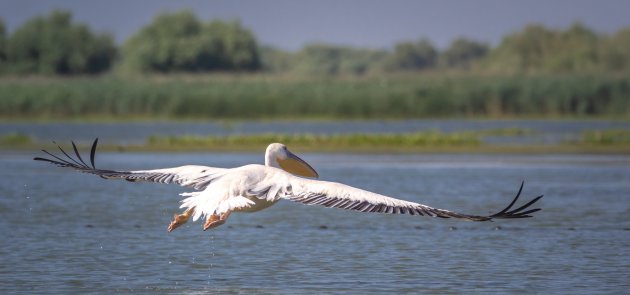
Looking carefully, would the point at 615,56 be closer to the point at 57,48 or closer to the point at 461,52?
the point at 57,48

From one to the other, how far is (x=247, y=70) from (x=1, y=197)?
50963mm

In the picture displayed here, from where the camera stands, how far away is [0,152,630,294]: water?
968 cm

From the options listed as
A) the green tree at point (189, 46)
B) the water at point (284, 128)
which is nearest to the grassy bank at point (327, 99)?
the water at point (284, 128)

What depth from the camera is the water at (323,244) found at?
31.8 ft

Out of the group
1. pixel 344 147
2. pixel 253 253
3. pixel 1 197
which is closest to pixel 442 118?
pixel 344 147

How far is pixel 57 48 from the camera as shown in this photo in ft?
193

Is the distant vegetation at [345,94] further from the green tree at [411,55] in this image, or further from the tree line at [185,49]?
the green tree at [411,55]

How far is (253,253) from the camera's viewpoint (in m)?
11.3

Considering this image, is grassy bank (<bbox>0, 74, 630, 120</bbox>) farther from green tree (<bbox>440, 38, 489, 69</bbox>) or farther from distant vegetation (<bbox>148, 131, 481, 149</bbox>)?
green tree (<bbox>440, 38, 489, 69</bbox>)

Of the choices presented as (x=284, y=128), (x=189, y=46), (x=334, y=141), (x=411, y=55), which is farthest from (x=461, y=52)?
(x=334, y=141)

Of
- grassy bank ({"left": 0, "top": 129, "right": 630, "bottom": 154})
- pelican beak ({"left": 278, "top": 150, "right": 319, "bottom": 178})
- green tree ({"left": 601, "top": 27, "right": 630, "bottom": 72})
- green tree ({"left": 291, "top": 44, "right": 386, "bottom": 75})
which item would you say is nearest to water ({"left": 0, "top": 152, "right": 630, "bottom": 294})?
pelican beak ({"left": 278, "top": 150, "right": 319, "bottom": 178})

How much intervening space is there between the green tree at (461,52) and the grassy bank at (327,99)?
259 feet

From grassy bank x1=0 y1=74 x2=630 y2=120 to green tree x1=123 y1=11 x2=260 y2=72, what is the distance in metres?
21.0

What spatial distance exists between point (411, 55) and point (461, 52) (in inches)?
202
